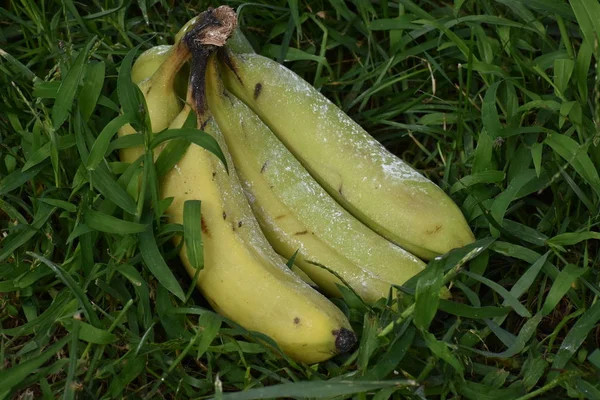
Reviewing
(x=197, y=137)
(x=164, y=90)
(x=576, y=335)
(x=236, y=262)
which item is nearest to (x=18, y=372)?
(x=236, y=262)

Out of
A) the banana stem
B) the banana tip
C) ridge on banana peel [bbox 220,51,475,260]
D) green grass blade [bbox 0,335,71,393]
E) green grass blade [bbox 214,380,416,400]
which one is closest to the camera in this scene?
green grass blade [bbox 214,380,416,400]

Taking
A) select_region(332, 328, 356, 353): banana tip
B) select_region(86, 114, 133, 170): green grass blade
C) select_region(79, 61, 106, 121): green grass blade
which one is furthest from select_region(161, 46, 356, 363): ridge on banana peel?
select_region(79, 61, 106, 121): green grass blade

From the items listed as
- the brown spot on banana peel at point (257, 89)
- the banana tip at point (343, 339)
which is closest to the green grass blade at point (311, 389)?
the banana tip at point (343, 339)

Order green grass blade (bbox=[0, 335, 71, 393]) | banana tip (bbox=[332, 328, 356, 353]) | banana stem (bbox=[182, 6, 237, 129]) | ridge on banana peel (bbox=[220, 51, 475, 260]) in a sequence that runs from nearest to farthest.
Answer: green grass blade (bbox=[0, 335, 71, 393])
banana tip (bbox=[332, 328, 356, 353])
banana stem (bbox=[182, 6, 237, 129])
ridge on banana peel (bbox=[220, 51, 475, 260])

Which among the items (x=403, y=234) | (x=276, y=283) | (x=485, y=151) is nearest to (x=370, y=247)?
(x=403, y=234)

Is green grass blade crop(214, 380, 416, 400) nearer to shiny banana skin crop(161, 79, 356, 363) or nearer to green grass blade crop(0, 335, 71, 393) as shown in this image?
shiny banana skin crop(161, 79, 356, 363)

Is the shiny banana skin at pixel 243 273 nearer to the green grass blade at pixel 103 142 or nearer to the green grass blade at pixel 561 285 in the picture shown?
the green grass blade at pixel 103 142

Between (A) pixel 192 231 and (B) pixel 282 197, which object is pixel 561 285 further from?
(A) pixel 192 231
